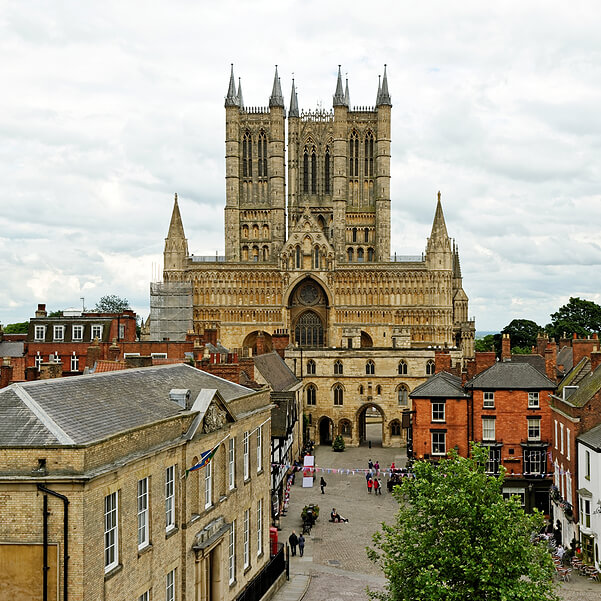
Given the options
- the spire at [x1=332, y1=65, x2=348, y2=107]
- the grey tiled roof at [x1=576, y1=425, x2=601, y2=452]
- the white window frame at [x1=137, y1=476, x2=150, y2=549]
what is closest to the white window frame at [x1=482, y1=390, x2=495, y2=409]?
the grey tiled roof at [x1=576, y1=425, x2=601, y2=452]

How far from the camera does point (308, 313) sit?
10112cm

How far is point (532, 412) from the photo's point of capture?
4497cm

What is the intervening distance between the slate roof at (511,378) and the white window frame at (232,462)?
2364cm

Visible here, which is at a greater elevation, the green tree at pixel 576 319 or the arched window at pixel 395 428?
the green tree at pixel 576 319

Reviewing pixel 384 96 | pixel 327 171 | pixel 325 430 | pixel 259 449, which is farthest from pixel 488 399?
pixel 384 96

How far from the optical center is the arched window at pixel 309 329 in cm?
10094

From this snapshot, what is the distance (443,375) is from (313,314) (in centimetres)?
5286

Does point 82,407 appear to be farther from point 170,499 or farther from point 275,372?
point 275,372

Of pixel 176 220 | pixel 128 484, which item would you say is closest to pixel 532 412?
pixel 128 484

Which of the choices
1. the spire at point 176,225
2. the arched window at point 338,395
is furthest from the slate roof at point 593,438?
the spire at point 176,225

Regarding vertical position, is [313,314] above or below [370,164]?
below

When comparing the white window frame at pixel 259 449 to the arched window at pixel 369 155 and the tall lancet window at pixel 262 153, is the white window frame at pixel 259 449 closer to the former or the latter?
the tall lancet window at pixel 262 153

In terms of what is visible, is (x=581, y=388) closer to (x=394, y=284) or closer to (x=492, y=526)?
(x=492, y=526)

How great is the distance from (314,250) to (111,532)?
83204mm
